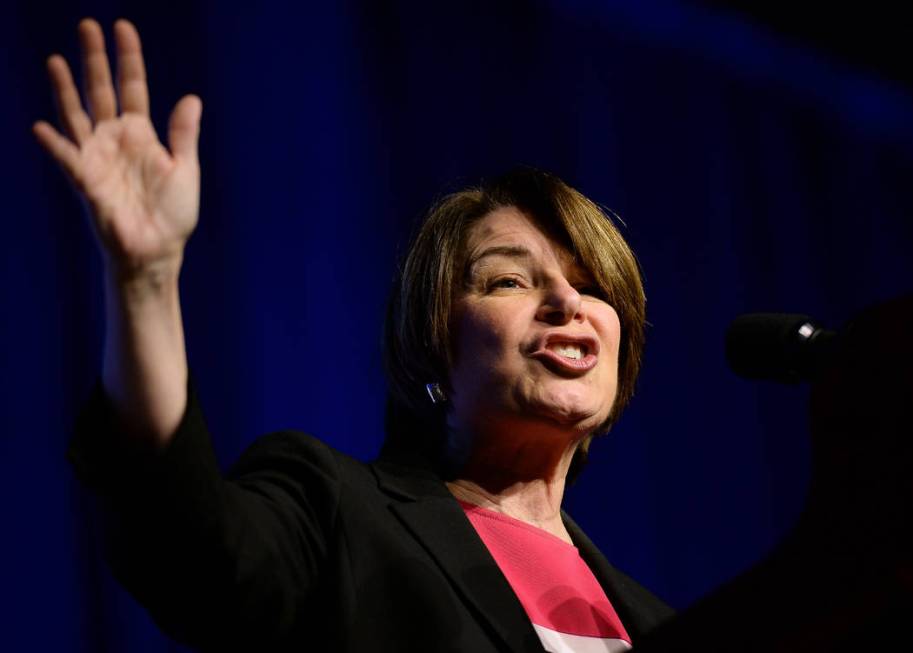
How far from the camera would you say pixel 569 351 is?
157 centimetres

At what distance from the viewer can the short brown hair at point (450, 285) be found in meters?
1.66

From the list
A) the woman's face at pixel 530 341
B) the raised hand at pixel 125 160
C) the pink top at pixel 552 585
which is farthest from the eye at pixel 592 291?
the raised hand at pixel 125 160

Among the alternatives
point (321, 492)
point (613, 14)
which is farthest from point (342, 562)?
point (613, 14)

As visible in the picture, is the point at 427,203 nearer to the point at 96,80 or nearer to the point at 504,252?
the point at 504,252

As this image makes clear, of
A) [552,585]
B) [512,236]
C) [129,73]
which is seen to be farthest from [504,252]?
Result: [129,73]

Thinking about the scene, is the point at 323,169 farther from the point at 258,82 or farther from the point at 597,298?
the point at 597,298

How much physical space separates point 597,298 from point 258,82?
117 centimetres

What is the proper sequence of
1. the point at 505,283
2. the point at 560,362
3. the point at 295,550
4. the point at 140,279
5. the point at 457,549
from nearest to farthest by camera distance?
the point at 140,279 < the point at 295,550 < the point at 457,549 < the point at 560,362 < the point at 505,283

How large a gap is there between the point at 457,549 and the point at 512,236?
0.54m

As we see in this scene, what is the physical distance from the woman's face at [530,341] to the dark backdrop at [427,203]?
586mm

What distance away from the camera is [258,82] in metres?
2.51

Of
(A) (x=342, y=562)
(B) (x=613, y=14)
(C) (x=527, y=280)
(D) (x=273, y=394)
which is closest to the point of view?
(A) (x=342, y=562)

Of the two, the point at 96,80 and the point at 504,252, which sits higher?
the point at 96,80

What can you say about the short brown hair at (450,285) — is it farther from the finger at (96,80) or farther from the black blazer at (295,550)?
the finger at (96,80)
